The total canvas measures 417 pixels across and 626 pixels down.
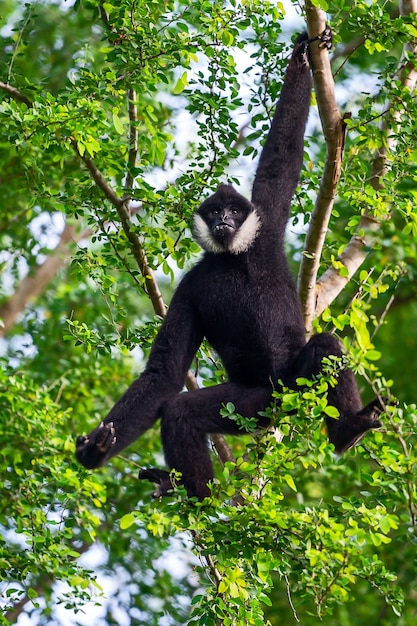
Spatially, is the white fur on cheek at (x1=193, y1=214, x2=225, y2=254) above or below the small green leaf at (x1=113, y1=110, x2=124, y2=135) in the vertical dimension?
below

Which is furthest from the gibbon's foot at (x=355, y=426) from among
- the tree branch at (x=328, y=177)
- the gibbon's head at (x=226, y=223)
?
the gibbon's head at (x=226, y=223)

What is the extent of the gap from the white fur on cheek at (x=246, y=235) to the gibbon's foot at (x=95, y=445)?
4.87ft

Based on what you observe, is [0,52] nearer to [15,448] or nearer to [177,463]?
[15,448]

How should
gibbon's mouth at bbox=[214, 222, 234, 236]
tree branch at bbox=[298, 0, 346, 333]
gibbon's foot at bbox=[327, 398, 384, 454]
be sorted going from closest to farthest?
gibbon's foot at bbox=[327, 398, 384, 454]
tree branch at bbox=[298, 0, 346, 333]
gibbon's mouth at bbox=[214, 222, 234, 236]

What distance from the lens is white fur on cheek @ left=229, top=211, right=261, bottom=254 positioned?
6473 mm

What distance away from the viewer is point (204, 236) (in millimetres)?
6609

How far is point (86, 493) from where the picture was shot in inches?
267

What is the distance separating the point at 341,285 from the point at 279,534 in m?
2.19

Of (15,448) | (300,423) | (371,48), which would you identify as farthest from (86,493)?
(371,48)

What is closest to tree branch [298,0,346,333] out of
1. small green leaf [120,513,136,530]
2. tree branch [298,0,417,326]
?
tree branch [298,0,417,326]

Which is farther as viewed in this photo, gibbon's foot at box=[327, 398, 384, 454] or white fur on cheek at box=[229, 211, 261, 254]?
white fur on cheek at box=[229, 211, 261, 254]

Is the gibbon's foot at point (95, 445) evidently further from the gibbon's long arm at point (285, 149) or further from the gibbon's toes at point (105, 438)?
the gibbon's long arm at point (285, 149)

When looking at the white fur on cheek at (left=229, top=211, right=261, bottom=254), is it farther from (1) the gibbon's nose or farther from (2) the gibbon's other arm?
(2) the gibbon's other arm

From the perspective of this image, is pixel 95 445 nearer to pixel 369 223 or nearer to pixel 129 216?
pixel 129 216
